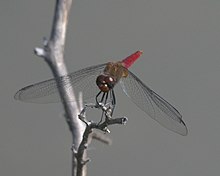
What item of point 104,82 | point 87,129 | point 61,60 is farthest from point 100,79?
point 87,129

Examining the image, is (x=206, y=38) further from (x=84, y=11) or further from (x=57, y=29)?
(x=57, y=29)

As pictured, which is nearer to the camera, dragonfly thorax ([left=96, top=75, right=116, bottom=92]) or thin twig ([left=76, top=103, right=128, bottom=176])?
thin twig ([left=76, top=103, right=128, bottom=176])

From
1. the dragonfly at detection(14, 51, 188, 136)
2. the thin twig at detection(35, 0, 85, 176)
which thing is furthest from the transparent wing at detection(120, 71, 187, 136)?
the thin twig at detection(35, 0, 85, 176)

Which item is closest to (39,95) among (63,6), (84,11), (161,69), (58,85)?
(58,85)

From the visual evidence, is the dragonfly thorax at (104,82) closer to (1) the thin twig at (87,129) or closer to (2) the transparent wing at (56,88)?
(2) the transparent wing at (56,88)

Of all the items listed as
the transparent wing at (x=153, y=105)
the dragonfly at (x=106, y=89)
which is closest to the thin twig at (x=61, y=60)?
the dragonfly at (x=106, y=89)

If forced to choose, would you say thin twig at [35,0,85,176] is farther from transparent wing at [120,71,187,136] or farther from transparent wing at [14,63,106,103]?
transparent wing at [120,71,187,136]

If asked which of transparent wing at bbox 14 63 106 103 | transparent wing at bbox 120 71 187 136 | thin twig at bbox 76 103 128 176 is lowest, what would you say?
thin twig at bbox 76 103 128 176
